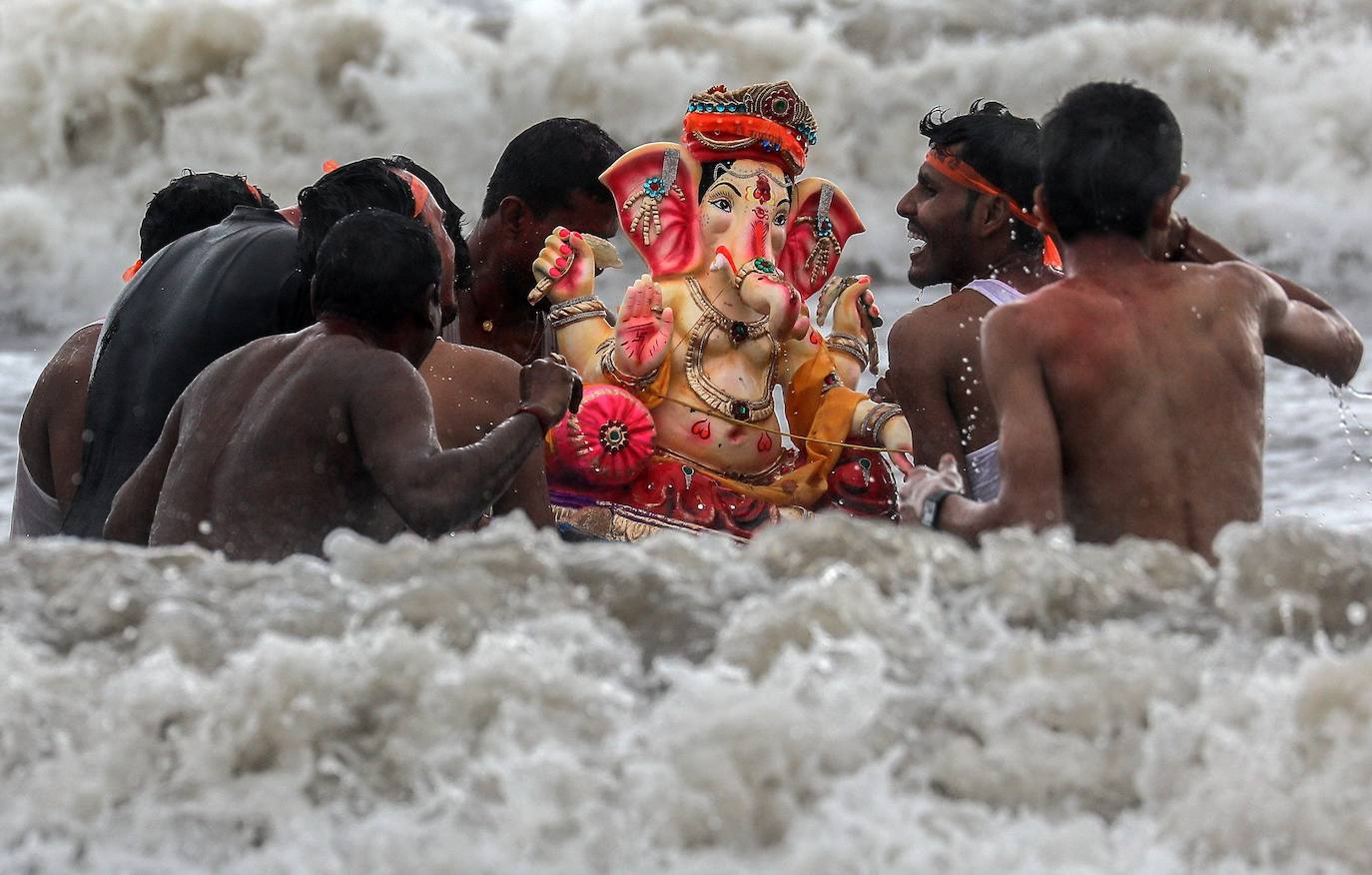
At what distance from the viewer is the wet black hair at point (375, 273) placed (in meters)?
3.42

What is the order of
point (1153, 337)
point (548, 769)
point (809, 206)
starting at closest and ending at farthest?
point (548, 769) < point (1153, 337) < point (809, 206)

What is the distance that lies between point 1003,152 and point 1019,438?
150 cm

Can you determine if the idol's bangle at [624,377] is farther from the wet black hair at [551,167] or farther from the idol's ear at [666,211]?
the wet black hair at [551,167]

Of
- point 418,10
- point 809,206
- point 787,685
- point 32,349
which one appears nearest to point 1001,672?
point 787,685

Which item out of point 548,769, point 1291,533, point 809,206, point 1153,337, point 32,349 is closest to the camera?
point 548,769

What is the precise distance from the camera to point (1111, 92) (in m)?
3.32

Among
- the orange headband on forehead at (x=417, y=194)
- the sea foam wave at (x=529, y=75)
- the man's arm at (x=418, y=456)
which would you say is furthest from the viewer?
the sea foam wave at (x=529, y=75)

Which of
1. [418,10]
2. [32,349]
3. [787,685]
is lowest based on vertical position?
[32,349]

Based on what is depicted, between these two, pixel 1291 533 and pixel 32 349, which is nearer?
pixel 1291 533

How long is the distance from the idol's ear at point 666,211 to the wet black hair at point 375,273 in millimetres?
1433

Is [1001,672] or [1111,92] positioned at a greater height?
[1111,92]

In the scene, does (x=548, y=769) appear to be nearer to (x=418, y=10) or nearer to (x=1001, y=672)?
(x=1001, y=672)

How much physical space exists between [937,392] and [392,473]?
1.46m

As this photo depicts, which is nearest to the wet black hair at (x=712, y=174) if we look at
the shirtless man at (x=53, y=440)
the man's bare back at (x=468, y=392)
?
the man's bare back at (x=468, y=392)
